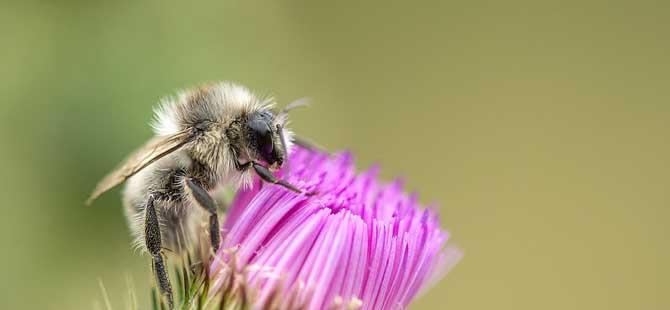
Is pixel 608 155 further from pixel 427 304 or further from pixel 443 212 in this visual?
pixel 427 304

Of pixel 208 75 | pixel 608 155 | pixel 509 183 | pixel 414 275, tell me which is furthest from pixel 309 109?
pixel 414 275

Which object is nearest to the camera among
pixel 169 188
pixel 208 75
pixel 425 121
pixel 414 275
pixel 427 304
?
pixel 414 275

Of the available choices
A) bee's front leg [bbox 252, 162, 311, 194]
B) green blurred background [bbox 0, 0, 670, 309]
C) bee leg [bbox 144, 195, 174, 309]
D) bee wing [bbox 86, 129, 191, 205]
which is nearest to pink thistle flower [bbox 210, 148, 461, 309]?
bee's front leg [bbox 252, 162, 311, 194]

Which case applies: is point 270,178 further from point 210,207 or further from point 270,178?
point 210,207

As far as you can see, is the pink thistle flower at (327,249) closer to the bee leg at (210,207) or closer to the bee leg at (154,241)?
the bee leg at (210,207)

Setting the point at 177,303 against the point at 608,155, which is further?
the point at 608,155

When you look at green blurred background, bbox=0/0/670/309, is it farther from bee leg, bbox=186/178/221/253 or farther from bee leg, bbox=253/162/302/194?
bee leg, bbox=253/162/302/194
